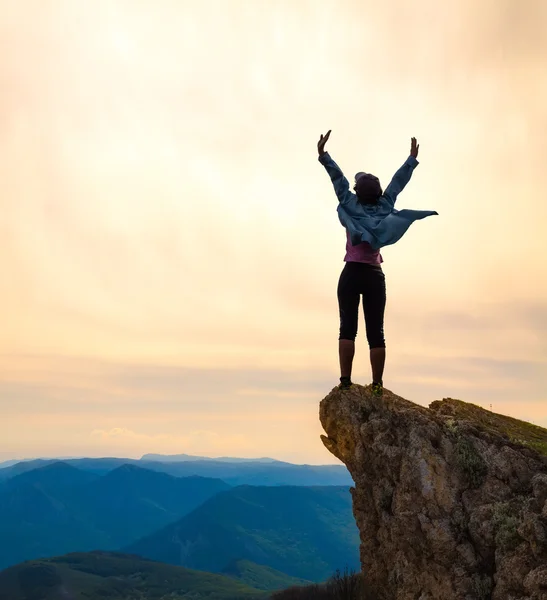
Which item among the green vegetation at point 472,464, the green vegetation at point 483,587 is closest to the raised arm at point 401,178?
the green vegetation at point 472,464

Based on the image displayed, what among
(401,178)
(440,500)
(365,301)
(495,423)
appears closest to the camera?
(440,500)

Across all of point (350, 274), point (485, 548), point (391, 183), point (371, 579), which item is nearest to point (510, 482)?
point (485, 548)

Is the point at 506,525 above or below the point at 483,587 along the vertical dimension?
above

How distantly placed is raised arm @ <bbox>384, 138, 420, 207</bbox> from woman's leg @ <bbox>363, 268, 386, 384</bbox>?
1.42 meters

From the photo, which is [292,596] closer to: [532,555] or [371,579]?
[371,579]

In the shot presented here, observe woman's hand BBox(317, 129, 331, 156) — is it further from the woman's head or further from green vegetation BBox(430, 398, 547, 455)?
green vegetation BBox(430, 398, 547, 455)

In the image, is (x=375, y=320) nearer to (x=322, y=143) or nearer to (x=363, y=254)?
(x=363, y=254)

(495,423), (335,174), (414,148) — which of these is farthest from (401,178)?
(495,423)

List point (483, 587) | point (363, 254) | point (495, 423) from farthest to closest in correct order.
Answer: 1. point (495, 423)
2. point (363, 254)
3. point (483, 587)

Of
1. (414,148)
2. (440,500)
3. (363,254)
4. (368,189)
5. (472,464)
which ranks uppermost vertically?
(414,148)

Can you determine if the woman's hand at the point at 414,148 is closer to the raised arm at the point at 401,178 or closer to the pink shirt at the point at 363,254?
the raised arm at the point at 401,178

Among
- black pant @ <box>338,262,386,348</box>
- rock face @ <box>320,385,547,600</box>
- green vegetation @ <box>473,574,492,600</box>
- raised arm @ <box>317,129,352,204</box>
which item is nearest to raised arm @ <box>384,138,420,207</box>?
raised arm @ <box>317,129,352,204</box>

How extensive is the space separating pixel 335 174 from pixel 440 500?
5821mm

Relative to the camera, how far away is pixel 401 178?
11945mm
